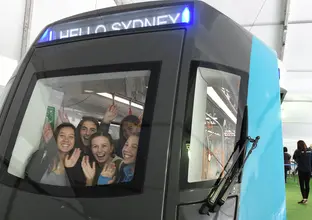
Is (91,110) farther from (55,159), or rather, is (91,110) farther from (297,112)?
(297,112)

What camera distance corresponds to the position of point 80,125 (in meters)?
1.80

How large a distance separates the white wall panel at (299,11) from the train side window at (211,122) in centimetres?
965

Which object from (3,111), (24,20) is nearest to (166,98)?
(3,111)

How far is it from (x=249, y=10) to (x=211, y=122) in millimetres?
9303

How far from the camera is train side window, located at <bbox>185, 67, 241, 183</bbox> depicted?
1485 millimetres

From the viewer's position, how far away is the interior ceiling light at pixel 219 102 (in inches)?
65.2

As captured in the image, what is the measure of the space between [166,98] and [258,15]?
9.62 metres

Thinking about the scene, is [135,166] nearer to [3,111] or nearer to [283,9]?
[3,111]

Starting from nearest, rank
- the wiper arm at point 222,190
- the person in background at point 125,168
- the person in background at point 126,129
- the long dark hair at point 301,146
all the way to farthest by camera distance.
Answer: the wiper arm at point 222,190 < the person in background at point 125,168 < the person in background at point 126,129 < the long dark hair at point 301,146

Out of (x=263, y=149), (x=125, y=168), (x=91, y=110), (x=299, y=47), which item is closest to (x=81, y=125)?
(x=91, y=110)

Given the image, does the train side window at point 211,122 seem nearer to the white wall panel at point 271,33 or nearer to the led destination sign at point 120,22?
the led destination sign at point 120,22

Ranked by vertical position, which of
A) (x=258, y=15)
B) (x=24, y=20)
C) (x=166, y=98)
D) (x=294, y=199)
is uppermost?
(x=258, y=15)

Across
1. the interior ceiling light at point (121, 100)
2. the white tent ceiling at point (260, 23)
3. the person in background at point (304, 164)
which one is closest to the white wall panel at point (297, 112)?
the white tent ceiling at point (260, 23)

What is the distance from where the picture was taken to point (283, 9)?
10.3 m
